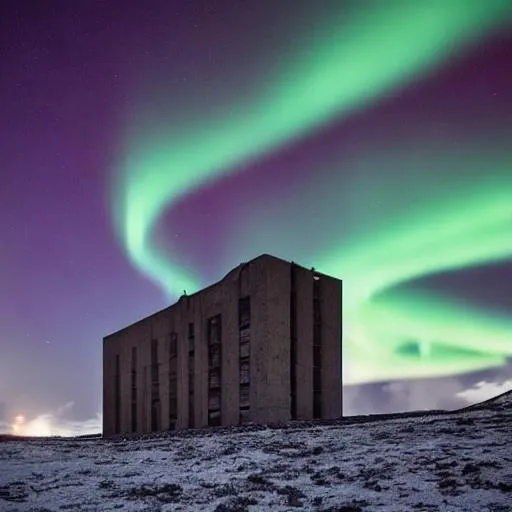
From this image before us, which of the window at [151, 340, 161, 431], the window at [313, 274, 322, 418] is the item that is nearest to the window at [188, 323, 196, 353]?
the window at [151, 340, 161, 431]

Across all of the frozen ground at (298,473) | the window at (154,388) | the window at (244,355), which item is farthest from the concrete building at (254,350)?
the frozen ground at (298,473)

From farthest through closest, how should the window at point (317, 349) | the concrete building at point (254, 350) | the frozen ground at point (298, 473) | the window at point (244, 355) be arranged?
the window at point (317, 349)
the window at point (244, 355)
the concrete building at point (254, 350)
the frozen ground at point (298, 473)

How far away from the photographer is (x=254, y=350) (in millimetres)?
20672

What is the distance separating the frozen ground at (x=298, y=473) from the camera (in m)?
8.05

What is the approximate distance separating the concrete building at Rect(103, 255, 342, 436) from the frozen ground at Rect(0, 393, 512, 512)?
6.37 m

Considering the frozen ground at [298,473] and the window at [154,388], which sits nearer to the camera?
the frozen ground at [298,473]

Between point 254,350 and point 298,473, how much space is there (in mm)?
10889

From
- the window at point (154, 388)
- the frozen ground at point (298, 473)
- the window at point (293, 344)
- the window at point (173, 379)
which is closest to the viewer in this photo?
the frozen ground at point (298, 473)

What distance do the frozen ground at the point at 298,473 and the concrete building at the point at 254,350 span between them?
6.37 m

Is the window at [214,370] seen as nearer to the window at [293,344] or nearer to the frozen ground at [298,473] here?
the window at [293,344]

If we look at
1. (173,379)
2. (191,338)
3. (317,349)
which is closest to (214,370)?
(191,338)

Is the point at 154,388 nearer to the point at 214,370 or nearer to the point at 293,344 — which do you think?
the point at 214,370

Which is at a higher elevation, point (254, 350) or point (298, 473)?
point (254, 350)

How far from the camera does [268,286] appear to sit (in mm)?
20703
